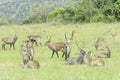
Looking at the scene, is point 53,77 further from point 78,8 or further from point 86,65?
point 78,8

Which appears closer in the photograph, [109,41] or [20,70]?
[20,70]

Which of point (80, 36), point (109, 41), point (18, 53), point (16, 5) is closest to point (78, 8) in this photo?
point (80, 36)

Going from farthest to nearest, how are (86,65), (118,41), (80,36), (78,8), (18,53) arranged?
(78,8) → (80,36) → (118,41) → (18,53) → (86,65)

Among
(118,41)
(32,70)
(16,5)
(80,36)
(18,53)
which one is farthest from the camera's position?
(16,5)

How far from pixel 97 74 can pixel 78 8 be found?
4163cm

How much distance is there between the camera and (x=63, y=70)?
1568 centimetres

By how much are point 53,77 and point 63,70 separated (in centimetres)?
175

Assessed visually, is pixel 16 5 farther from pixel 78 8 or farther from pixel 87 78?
pixel 87 78

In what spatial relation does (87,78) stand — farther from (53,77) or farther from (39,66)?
(39,66)

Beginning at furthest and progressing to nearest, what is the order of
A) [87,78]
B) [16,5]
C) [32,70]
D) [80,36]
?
[16,5] → [80,36] → [32,70] → [87,78]

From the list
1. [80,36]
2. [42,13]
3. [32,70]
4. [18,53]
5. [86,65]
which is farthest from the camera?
[42,13]

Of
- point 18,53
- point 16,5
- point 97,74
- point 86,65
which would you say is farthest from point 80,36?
point 16,5

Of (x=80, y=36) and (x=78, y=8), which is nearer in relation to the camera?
(x=80, y=36)

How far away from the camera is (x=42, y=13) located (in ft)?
311
